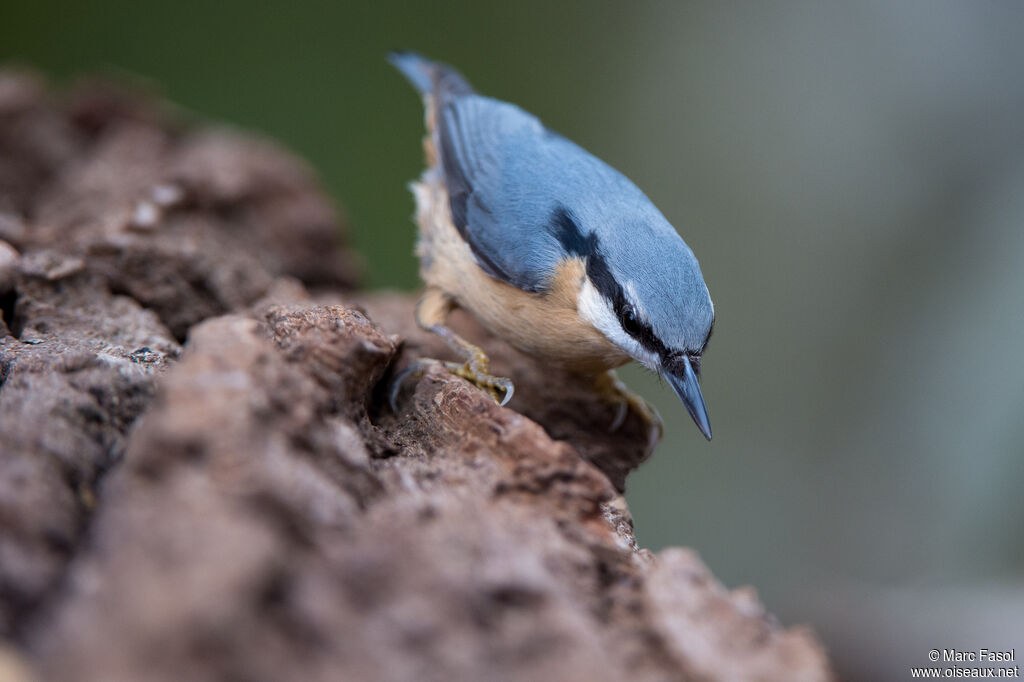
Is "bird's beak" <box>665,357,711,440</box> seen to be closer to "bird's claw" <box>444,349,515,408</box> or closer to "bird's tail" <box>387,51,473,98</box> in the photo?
"bird's claw" <box>444,349,515,408</box>

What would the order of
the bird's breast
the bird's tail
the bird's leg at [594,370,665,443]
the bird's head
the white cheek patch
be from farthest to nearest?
the bird's tail → the bird's leg at [594,370,665,443] → the bird's breast → the white cheek patch → the bird's head

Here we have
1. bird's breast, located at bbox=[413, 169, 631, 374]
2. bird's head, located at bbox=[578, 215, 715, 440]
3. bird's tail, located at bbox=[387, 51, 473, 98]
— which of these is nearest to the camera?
bird's head, located at bbox=[578, 215, 715, 440]

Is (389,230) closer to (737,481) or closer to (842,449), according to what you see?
(737,481)

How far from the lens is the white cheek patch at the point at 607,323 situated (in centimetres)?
213

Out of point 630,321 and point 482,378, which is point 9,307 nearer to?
point 482,378

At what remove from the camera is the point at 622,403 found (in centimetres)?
257

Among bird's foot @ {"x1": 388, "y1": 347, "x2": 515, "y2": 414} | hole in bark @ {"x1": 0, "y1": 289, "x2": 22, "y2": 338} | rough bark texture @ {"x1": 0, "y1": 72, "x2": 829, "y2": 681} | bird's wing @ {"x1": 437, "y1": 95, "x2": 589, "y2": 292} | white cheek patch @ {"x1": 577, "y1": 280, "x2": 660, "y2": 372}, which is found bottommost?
hole in bark @ {"x1": 0, "y1": 289, "x2": 22, "y2": 338}

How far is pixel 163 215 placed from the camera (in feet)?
8.96

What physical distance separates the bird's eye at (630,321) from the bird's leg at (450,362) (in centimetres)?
36

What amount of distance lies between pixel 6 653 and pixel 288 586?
36 cm

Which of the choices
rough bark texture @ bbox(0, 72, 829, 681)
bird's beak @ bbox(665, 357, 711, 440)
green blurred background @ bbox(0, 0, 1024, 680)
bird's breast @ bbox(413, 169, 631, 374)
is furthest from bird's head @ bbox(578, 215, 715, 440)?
green blurred background @ bbox(0, 0, 1024, 680)

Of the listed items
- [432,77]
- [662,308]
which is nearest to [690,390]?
[662,308]

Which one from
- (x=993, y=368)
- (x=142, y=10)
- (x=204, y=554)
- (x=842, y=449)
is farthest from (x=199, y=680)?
(x=142, y=10)

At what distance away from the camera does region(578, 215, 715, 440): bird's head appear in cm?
202
